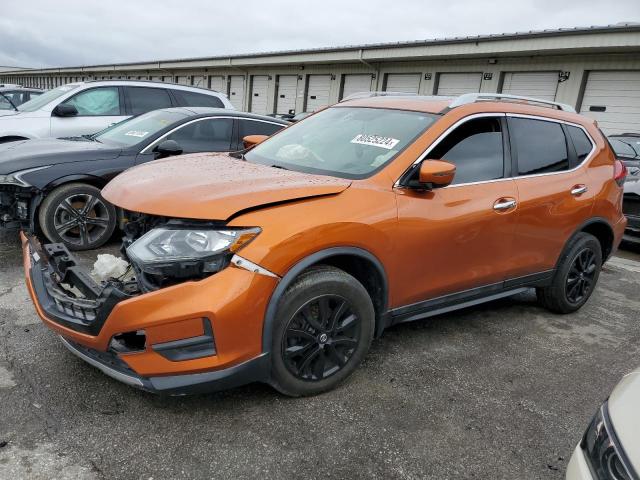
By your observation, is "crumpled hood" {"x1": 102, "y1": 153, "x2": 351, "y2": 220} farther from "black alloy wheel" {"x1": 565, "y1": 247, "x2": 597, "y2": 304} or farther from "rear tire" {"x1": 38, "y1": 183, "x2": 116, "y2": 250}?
"black alloy wheel" {"x1": 565, "y1": 247, "x2": 597, "y2": 304}

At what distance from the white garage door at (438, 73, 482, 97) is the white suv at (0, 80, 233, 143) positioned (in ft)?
35.7

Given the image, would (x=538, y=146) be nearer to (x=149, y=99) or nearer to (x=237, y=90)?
(x=149, y=99)

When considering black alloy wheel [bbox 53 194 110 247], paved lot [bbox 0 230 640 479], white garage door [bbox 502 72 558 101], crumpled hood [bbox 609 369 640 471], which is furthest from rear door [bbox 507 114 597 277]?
white garage door [bbox 502 72 558 101]

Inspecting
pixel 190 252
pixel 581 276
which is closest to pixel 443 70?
pixel 581 276

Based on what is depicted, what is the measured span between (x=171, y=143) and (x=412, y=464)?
372 centimetres

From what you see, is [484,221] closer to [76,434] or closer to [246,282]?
[246,282]

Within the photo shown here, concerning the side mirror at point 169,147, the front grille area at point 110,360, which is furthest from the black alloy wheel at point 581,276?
the side mirror at point 169,147

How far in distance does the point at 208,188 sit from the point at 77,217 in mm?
2728

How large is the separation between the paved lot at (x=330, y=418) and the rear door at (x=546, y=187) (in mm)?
779

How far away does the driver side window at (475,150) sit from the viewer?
3166 mm

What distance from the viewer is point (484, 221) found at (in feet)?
10.6

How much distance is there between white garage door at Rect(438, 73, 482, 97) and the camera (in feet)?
53.9

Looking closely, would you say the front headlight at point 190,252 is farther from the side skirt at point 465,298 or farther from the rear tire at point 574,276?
the rear tire at point 574,276

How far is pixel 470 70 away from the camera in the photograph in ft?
54.3
